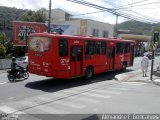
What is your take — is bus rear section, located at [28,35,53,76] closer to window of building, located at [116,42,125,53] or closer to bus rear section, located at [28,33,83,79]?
bus rear section, located at [28,33,83,79]

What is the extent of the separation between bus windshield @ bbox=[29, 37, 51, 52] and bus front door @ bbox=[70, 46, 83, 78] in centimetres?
157

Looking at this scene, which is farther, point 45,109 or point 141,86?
point 141,86

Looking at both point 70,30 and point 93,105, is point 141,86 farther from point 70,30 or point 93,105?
point 70,30

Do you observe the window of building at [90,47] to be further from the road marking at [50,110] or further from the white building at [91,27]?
the white building at [91,27]

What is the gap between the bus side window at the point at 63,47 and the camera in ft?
53.6

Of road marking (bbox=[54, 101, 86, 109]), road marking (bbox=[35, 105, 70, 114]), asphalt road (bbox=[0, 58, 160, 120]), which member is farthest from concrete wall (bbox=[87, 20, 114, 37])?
road marking (bbox=[35, 105, 70, 114])

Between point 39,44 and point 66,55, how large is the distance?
5.47ft

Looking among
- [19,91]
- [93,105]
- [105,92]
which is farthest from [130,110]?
[19,91]

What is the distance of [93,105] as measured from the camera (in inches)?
444

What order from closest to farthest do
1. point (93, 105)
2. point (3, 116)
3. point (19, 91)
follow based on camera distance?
point (3, 116) < point (93, 105) < point (19, 91)

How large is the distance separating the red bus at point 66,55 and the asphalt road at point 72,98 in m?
0.86

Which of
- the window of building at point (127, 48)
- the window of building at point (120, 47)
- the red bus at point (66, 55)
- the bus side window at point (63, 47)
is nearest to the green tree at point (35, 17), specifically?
the window of building at point (127, 48)

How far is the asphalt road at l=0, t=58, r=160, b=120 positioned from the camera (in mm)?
10438

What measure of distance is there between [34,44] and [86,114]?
27.1ft
